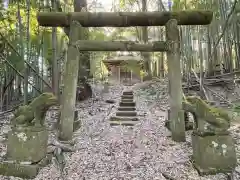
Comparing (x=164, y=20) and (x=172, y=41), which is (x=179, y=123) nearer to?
(x=172, y=41)

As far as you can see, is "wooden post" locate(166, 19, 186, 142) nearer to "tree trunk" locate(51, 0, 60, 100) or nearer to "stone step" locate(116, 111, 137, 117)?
"stone step" locate(116, 111, 137, 117)

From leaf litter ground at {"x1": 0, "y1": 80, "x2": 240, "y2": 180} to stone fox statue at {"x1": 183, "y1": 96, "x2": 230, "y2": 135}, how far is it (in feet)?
1.63

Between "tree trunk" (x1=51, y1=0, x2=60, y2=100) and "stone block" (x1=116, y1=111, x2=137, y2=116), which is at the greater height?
"tree trunk" (x1=51, y1=0, x2=60, y2=100)

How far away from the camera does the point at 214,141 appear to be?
7.88 ft

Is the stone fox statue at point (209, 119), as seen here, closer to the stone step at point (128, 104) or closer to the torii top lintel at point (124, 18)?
the torii top lintel at point (124, 18)

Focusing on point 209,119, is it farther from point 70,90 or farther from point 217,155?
point 70,90

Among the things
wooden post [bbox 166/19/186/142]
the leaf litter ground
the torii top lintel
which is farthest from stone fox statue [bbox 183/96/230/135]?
the torii top lintel

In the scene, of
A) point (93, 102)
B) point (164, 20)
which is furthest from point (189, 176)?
point (93, 102)

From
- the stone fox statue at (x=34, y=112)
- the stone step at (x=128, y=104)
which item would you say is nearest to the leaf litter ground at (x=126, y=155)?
the stone fox statue at (x=34, y=112)

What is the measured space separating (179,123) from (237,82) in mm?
4029

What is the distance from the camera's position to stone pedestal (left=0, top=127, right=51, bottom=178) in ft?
8.21

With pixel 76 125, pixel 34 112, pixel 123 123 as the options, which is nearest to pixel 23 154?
pixel 34 112

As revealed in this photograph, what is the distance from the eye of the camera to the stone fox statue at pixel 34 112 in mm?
2629

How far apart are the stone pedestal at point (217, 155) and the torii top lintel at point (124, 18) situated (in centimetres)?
222
